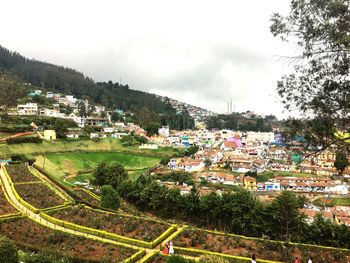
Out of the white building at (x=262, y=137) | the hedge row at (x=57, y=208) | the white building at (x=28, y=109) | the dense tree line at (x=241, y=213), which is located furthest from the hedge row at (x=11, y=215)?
the white building at (x=262, y=137)

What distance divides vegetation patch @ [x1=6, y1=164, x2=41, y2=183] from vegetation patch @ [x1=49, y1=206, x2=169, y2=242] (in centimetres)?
888

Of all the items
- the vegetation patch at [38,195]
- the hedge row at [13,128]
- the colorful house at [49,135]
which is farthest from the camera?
the colorful house at [49,135]

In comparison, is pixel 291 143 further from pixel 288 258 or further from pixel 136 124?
pixel 136 124

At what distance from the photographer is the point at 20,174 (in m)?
29.3

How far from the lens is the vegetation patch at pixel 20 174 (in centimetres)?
2782

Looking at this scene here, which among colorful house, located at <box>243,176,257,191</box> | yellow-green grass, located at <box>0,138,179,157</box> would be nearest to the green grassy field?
yellow-green grass, located at <box>0,138,179,157</box>

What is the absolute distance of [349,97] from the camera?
973 centimetres

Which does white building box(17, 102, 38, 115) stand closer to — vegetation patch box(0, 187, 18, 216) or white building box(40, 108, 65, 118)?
white building box(40, 108, 65, 118)

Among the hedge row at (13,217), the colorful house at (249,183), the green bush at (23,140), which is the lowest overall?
the colorful house at (249,183)

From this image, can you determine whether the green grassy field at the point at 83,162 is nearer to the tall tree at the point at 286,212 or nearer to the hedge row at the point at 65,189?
the hedge row at the point at 65,189

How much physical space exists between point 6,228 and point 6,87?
63379mm

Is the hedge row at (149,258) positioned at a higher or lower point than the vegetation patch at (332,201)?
higher

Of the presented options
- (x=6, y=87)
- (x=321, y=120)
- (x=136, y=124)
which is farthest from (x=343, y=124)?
(x=136, y=124)

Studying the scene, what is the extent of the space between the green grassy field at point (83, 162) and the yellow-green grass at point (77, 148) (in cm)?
178
